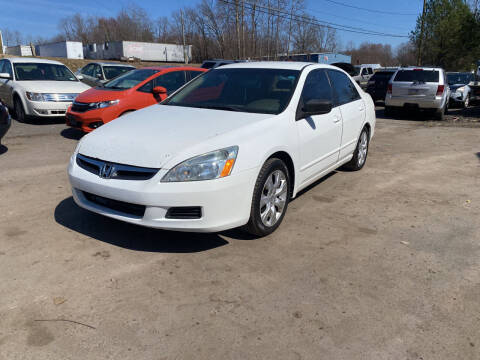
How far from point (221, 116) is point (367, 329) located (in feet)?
7.59

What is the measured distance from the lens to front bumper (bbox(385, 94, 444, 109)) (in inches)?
457

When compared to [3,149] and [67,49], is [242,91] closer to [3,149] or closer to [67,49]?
[3,149]

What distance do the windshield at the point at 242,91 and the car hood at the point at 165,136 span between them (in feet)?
0.72

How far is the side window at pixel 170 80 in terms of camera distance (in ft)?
27.8

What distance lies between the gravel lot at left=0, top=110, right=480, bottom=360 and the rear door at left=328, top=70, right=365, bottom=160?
809 mm

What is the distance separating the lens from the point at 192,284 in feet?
9.69

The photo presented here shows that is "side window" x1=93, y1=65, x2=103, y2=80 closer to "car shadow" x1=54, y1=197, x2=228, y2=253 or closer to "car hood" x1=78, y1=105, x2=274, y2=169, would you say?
"car hood" x1=78, y1=105, x2=274, y2=169

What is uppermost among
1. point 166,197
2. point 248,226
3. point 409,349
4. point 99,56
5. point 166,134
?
point 99,56

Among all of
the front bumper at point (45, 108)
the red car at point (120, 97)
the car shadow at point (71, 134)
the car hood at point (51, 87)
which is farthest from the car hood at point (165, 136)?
the car hood at point (51, 87)

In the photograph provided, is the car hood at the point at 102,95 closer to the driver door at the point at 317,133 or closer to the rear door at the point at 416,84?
the driver door at the point at 317,133

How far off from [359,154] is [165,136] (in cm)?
362

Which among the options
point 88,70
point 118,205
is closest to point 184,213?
point 118,205

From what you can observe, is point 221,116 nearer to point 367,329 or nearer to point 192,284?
point 192,284

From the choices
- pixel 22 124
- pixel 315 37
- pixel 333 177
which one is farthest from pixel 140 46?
pixel 333 177
